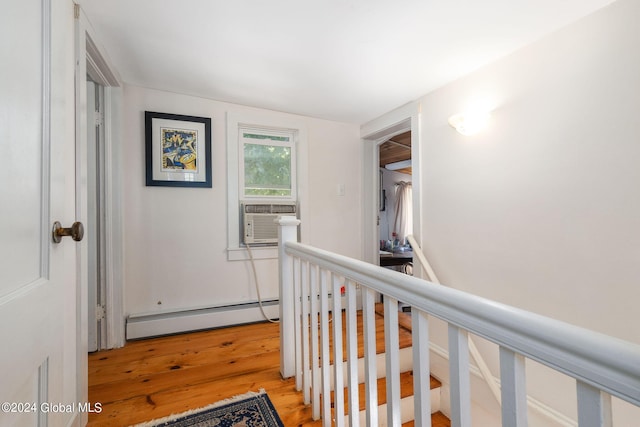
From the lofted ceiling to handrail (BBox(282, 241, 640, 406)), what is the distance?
139 inches

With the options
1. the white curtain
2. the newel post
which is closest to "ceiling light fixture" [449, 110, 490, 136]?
the newel post

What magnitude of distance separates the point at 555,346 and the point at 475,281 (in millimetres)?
1632

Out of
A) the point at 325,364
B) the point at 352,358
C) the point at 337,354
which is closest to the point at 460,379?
the point at 352,358

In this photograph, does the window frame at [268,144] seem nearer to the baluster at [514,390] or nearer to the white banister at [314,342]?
the white banister at [314,342]

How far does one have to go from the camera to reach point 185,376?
174 cm

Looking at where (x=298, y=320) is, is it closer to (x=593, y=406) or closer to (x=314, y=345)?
(x=314, y=345)

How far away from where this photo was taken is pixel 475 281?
6.28ft

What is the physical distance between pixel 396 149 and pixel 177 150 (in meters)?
3.30

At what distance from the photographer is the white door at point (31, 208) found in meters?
0.53

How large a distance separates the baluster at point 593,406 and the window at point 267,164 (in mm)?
2482

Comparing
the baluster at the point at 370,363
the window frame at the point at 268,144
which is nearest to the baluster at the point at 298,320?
the baluster at the point at 370,363

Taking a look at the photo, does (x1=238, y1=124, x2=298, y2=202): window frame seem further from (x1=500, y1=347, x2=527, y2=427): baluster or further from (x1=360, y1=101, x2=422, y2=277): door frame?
(x1=500, y1=347, x2=527, y2=427): baluster

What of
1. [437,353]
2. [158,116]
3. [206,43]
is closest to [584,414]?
[437,353]

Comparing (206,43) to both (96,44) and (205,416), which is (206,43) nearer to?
(96,44)
